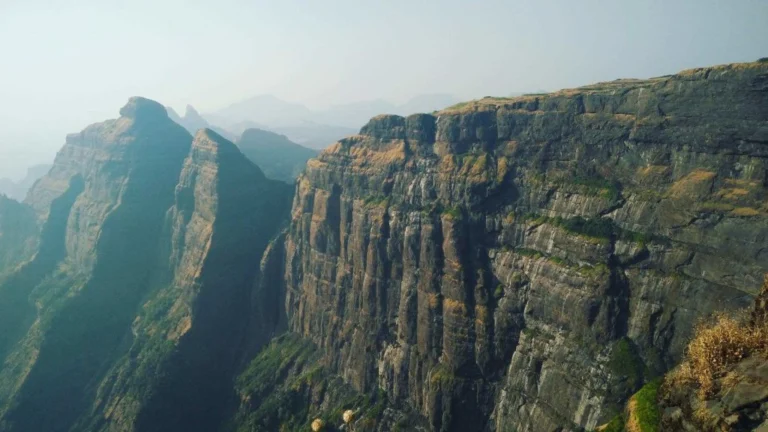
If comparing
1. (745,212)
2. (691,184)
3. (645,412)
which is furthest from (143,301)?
(745,212)

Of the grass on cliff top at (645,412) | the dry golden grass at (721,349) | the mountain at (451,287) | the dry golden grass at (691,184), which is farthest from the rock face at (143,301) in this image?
the dry golden grass at (721,349)

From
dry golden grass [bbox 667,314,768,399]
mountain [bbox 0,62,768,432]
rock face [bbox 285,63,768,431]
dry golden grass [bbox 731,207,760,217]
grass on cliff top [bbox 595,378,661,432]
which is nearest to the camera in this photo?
dry golden grass [bbox 667,314,768,399]

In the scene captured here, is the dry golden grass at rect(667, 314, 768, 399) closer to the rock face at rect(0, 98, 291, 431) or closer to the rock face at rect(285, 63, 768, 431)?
the rock face at rect(285, 63, 768, 431)

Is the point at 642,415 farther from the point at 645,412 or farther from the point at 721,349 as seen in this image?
the point at 721,349

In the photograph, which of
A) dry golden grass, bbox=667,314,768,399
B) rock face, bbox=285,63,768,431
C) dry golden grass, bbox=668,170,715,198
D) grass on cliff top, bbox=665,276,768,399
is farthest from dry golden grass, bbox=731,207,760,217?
dry golden grass, bbox=667,314,768,399

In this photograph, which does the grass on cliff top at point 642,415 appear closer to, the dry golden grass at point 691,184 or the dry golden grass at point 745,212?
the dry golden grass at point 745,212

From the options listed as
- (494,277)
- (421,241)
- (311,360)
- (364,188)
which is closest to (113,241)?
(311,360)

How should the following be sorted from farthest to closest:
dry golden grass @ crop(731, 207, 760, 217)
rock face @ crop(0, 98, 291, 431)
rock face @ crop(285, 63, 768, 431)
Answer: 1. rock face @ crop(0, 98, 291, 431)
2. rock face @ crop(285, 63, 768, 431)
3. dry golden grass @ crop(731, 207, 760, 217)

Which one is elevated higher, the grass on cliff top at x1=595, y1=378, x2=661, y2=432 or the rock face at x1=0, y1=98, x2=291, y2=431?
the grass on cliff top at x1=595, y1=378, x2=661, y2=432
